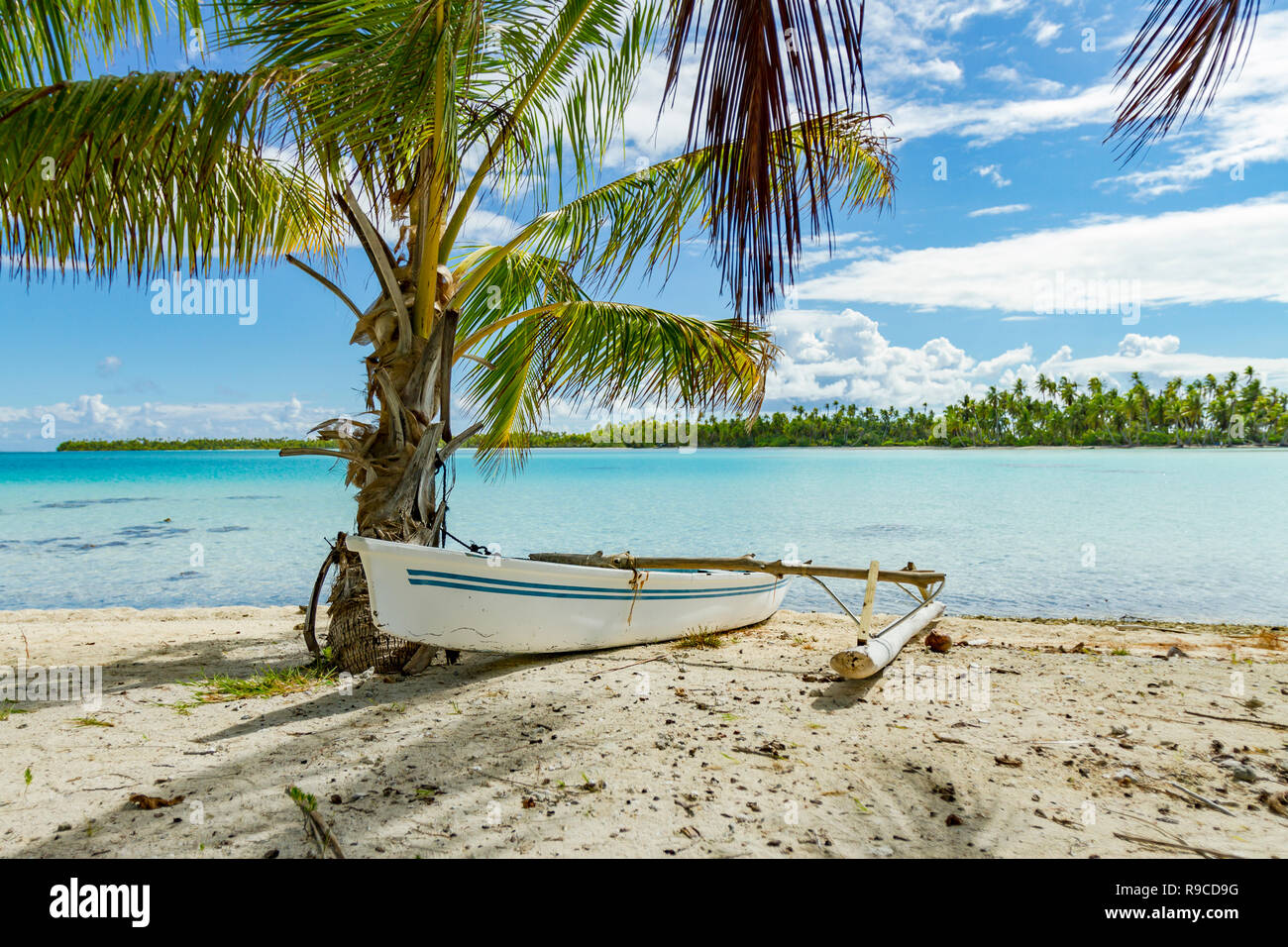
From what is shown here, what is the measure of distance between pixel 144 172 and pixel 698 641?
548 centimetres

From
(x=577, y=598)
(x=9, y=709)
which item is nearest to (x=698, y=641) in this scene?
(x=577, y=598)

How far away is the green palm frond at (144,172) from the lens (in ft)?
11.7

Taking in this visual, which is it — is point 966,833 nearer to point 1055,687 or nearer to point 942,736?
point 942,736

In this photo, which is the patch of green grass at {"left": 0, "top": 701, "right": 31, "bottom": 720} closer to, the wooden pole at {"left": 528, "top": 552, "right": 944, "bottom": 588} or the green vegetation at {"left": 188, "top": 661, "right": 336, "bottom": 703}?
the green vegetation at {"left": 188, "top": 661, "right": 336, "bottom": 703}

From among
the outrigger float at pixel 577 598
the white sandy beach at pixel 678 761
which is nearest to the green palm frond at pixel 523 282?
the outrigger float at pixel 577 598

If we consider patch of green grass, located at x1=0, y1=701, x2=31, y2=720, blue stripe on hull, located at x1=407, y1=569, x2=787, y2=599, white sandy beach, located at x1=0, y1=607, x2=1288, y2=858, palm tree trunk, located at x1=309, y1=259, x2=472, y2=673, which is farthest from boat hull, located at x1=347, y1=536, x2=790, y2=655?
patch of green grass, located at x1=0, y1=701, x2=31, y2=720

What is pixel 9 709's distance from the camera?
4645mm

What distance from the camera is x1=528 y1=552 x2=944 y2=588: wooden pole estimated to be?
636cm

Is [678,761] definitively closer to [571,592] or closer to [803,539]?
[571,592]

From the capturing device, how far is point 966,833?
3.04 metres

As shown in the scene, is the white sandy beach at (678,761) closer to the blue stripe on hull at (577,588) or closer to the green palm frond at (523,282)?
the blue stripe on hull at (577,588)

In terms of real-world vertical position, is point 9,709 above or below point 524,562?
below

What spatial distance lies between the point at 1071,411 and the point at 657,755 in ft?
362
